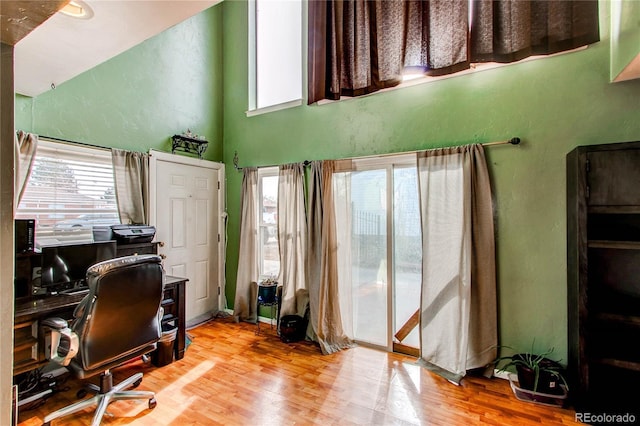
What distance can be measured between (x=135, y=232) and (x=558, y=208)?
3.82 m

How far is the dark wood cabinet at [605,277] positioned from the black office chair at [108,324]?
3013 mm

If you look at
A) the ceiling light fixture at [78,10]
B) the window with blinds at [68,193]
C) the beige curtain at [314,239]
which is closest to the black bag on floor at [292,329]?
the beige curtain at [314,239]

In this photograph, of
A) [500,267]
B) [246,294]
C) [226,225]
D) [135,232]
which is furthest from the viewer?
[226,225]

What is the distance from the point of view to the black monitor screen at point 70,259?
88.9 inches

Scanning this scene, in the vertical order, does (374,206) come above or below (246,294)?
above

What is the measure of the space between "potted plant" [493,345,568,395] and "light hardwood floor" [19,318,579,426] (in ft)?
0.43

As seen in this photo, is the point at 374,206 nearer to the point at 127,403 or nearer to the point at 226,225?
the point at 226,225

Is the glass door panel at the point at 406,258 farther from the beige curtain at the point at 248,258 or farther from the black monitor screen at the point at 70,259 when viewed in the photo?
the black monitor screen at the point at 70,259

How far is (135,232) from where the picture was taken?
2.82 meters

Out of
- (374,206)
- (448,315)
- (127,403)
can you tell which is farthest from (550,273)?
(127,403)

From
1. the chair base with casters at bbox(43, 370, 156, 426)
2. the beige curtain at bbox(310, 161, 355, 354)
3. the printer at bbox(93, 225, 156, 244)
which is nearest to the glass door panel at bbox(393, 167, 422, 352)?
the beige curtain at bbox(310, 161, 355, 354)

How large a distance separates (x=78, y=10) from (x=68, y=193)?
71.5 inches

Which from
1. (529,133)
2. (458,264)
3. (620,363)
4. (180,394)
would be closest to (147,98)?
(180,394)

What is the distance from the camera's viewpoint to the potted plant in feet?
Result: 7.04
